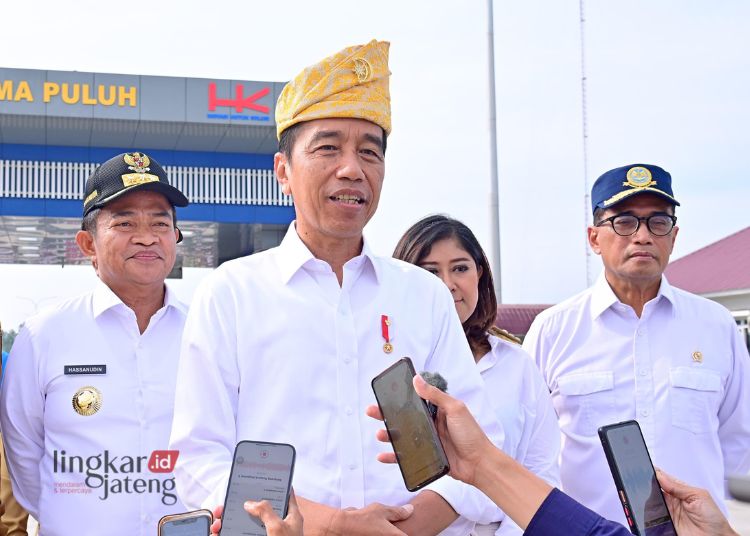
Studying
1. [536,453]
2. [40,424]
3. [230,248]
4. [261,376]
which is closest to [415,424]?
[261,376]

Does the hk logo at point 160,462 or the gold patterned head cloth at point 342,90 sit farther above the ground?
the gold patterned head cloth at point 342,90

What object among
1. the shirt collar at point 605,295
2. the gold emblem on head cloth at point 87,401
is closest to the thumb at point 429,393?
the gold emblem on head cloth at point 87,401

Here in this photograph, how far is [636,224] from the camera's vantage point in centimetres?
380

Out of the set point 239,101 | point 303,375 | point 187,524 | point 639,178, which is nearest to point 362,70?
point 303,375

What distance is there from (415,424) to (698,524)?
0.85 m

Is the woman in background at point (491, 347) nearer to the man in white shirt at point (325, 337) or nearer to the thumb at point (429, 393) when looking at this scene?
the man in white shirt at point (325, 337)

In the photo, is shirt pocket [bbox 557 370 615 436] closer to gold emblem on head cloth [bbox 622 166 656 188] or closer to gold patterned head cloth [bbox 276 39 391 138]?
gold emblem on head cloth [bbox 622 166 656 188]

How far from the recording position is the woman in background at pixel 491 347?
3578 millimetres

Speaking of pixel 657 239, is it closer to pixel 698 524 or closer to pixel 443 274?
pixel 443 274

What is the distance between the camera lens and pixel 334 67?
257cm

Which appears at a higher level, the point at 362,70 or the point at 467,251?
the point at 362,70

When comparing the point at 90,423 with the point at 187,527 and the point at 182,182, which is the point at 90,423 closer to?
the point at 187,527

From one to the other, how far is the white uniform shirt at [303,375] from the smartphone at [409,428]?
40cm

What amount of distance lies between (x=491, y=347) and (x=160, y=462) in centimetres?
143
